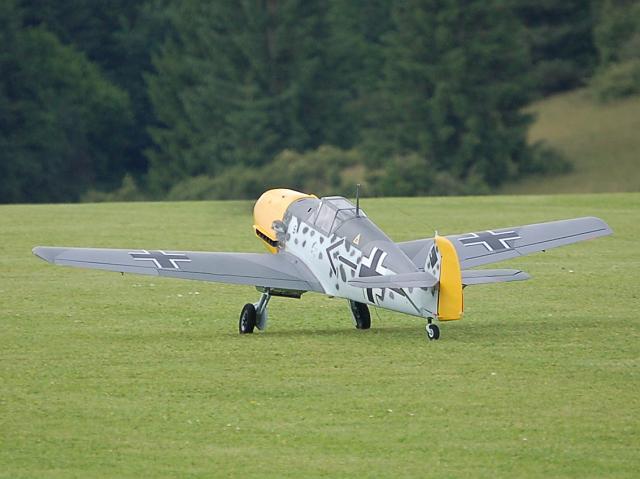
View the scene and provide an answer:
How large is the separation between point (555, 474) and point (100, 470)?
3612 millimetres

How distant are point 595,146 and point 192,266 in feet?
119

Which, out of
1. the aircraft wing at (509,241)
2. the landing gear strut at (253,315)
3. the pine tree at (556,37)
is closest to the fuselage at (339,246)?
the landing gear strut at (253,315)

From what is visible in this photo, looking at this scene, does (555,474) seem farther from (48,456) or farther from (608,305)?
(608,305)

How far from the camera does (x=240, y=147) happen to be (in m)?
64.2

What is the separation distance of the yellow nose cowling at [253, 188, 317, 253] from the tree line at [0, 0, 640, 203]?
2787cm

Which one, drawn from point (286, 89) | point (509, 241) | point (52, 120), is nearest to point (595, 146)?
point (286, 89)

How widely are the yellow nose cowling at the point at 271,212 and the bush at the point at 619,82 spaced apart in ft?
114

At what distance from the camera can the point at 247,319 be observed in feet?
57.4

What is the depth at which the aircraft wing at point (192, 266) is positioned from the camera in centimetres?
1692

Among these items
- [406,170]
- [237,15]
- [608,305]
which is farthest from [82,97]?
[608,305]

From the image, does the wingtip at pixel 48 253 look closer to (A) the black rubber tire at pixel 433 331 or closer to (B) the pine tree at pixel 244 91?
(A) the black rubber tire at pixel 433 331

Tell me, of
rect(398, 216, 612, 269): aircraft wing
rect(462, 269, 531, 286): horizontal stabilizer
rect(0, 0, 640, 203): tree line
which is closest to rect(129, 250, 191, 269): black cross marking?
rect(398, 216, 612, 269): aircraft wing

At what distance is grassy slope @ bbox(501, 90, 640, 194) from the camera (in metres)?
49.5

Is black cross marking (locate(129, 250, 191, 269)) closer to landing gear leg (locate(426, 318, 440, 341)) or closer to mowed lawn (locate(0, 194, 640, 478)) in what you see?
mowed lawn (locate(0, 194, 640, 478))
